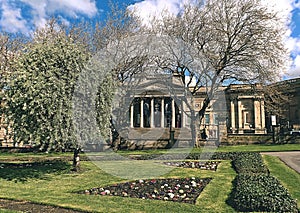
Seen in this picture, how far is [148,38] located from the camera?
79.0ft

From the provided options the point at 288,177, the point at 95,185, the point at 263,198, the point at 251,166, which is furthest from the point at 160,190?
the point at 251,166

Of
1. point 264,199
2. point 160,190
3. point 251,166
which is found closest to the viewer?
point 264,199

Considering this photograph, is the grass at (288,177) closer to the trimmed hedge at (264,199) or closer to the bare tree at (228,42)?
the trimmed hedge at (264,199)

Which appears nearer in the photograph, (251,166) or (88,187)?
(88,187)

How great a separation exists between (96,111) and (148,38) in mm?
14658

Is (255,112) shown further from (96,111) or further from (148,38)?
(96,111)

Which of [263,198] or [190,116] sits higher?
[190,116]

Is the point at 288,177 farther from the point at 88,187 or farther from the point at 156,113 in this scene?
the point at 156,113

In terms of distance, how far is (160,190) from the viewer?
8.44 meters

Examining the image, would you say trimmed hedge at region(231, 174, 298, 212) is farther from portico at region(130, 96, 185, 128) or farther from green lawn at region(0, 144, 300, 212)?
portico at region(130, 96, 185, 128)

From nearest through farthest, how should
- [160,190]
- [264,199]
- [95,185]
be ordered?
[264,199] → [160,190] → [95,185]

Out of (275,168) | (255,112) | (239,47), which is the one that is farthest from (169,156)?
(255,112)

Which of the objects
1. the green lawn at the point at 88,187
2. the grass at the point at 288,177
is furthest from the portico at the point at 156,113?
the green lawn at the point at 88,187

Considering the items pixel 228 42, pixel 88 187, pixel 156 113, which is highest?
pixel 228 42
